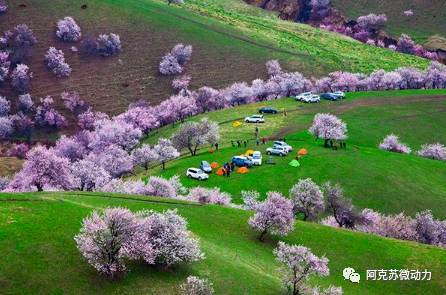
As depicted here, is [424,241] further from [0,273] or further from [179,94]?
[179,94]

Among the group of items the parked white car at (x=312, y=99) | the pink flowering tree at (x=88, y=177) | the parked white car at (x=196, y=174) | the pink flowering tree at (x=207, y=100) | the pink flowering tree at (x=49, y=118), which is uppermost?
the parked white car at (x=312, y=99)

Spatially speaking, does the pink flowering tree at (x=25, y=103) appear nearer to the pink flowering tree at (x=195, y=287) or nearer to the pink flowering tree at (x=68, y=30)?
the pink flowering tree at (x=68, y=30)

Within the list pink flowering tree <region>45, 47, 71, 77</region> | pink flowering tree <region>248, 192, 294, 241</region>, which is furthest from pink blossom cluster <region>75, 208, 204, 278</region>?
pink flowering tree <region>45, 47, 71, 77</region>

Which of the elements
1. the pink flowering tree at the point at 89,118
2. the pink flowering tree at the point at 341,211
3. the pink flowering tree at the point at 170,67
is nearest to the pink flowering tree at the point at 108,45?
the pink flowering tree at the point at 170,67

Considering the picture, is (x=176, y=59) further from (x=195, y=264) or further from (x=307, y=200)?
(x=195, y=264)

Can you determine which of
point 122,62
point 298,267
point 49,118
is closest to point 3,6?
point 122,62

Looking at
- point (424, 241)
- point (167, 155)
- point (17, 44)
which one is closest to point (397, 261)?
point (424, 241)
